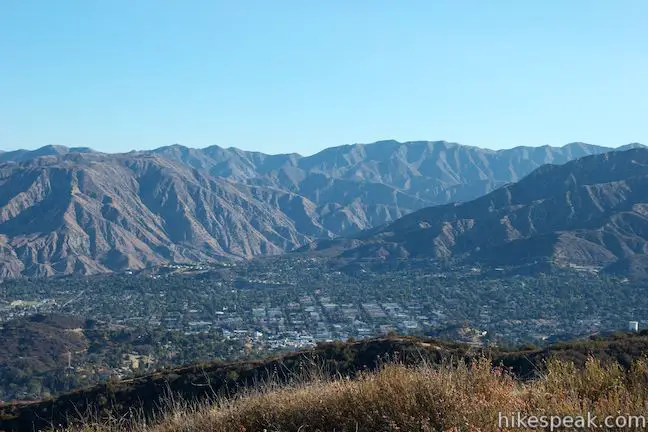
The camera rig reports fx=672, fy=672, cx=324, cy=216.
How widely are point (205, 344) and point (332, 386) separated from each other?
53.1m

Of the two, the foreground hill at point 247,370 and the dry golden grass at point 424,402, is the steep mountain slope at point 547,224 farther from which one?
the dry golden grass at point 424,402

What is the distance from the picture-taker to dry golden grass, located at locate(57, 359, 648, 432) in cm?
517

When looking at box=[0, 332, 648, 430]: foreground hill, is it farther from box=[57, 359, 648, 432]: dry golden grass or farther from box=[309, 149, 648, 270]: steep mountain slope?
box=[309, 149, 648, 270]: steep mountain slope

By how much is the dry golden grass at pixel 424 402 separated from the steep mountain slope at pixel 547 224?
99.6 meters

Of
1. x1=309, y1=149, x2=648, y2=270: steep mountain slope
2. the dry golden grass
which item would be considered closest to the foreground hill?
the dry golden grass

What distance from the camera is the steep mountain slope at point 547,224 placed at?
356ft

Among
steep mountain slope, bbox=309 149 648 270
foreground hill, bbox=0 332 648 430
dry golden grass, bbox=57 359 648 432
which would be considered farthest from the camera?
steep mountain slope, bbox=309 149 648 270

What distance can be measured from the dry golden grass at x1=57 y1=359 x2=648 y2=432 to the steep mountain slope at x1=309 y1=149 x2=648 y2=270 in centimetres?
9956

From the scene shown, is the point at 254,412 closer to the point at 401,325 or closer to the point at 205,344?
the point at 205,344

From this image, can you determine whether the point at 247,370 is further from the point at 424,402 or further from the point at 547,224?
the point at 547,224

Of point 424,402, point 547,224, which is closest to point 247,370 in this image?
point 424,402

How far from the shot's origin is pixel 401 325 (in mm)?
71062

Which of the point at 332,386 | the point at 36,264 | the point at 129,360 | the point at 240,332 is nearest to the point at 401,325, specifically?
the point at 240,332

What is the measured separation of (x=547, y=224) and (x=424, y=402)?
133 m
